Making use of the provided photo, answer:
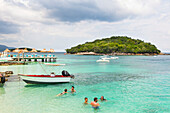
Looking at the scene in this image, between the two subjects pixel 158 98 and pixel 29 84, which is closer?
pixel 158 98

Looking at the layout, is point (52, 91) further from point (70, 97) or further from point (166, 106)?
point (166, 106)

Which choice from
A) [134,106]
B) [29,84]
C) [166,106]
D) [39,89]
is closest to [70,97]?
[39,89]

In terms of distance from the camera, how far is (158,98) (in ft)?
57.3

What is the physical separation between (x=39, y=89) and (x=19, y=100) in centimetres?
445

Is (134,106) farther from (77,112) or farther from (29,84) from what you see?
(29,84)

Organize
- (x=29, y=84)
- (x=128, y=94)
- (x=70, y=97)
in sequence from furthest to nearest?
1. (x=29, y=84)
2. (x=128, y=94)
3. (x=70, y=97)

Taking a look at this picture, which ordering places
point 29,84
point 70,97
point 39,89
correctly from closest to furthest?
point 70,97
point 39,89
point 29,84

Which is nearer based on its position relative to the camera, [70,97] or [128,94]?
[70,97]

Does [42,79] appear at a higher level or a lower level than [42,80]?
higher

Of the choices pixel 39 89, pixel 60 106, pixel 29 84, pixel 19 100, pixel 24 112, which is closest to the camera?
pixel 24 112

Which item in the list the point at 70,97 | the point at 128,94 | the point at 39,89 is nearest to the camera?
the point at 70,97

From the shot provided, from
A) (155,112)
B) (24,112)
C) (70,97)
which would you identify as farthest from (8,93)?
(155,112)

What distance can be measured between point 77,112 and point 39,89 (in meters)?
9.12

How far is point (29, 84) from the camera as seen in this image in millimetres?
22766
